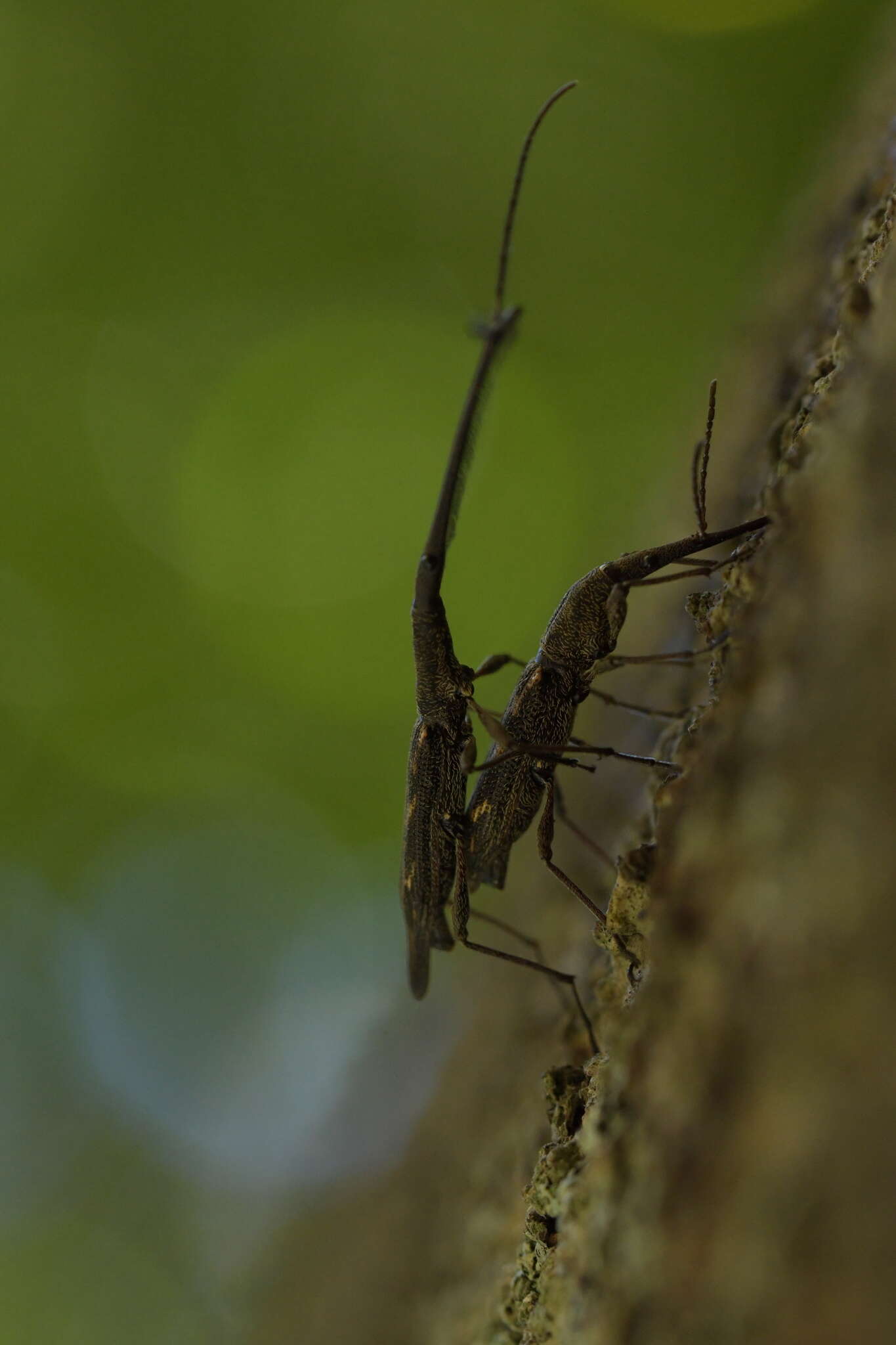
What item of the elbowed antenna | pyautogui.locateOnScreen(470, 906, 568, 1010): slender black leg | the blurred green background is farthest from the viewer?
the blurred green background

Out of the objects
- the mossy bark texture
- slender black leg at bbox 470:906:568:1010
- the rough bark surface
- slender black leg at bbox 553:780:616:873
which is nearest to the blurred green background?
slender black leg at bbox 470:906:568:1010

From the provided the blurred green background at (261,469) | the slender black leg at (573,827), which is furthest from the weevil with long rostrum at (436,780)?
the blurred green background at (261,469)

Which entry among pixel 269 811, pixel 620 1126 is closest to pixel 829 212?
pixel 620 1126

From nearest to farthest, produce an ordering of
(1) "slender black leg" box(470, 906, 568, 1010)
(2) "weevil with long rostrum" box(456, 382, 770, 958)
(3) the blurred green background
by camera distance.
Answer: (2) "weevil with long rostrum" box(456, 382, 770, 958), (1) "slender black leg" box(470, 906, 568, 1010), (3) the blurred green background

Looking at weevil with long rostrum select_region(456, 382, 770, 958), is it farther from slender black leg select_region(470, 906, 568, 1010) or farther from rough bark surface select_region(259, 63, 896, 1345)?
rough bark surface select_region(259, 63, 896, 1345)

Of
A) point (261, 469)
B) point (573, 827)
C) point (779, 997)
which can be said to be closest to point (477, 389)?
point (573, 827)

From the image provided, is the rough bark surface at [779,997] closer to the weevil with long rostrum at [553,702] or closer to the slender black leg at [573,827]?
the weevil with long rostrum at [553,702]

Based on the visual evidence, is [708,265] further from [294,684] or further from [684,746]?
[684,746]

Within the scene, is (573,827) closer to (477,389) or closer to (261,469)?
(477,389)

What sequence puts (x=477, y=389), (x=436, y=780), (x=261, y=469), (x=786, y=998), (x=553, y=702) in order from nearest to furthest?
(x=786, y=998)
(x=477, y=389)
(x=553, y=702)
(x=436, y=780)
(x=261, y=469)
